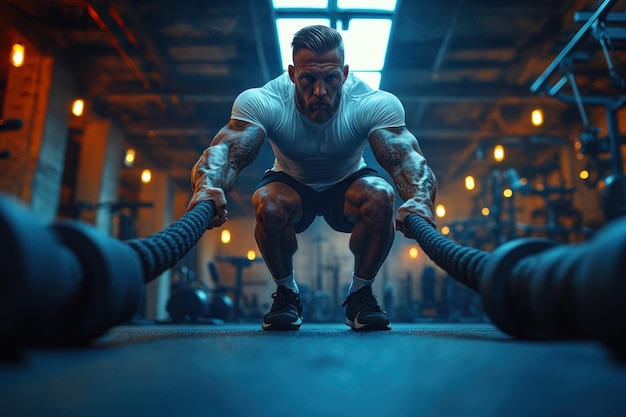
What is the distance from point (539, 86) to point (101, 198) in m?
5.39

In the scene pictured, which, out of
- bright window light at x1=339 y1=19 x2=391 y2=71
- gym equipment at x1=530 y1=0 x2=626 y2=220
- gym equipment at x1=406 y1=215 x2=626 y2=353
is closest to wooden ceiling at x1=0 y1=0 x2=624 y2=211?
bright window light at x1=339 y1=19 x2=391 y2=71

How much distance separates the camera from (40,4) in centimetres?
459

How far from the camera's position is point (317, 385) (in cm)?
57

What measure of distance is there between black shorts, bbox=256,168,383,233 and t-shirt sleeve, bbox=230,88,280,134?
0.83 feet

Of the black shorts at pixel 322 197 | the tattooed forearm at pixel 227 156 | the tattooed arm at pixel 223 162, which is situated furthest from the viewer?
the black shorts at pixel 322 197

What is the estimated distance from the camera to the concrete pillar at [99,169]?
21.4 feet

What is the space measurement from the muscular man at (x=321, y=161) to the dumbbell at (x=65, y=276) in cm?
88

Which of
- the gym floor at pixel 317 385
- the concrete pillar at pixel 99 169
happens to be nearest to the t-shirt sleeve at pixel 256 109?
the gym floor at pixel 317 385

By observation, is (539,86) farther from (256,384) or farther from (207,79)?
(256,384)

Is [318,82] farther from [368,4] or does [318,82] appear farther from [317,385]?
[368,4]

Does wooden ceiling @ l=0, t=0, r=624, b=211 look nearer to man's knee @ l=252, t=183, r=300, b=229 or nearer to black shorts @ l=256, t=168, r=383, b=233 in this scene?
black shorts @ l=256, t=168, r=383, b=233

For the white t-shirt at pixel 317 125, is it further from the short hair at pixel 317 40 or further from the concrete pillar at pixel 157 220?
the concrete pillar at pixel 157 220

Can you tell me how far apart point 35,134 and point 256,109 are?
4049 millimetres

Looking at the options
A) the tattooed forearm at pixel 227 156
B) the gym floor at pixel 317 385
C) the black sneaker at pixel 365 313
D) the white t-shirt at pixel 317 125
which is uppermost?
the white t-shirt at pixel 317 125
